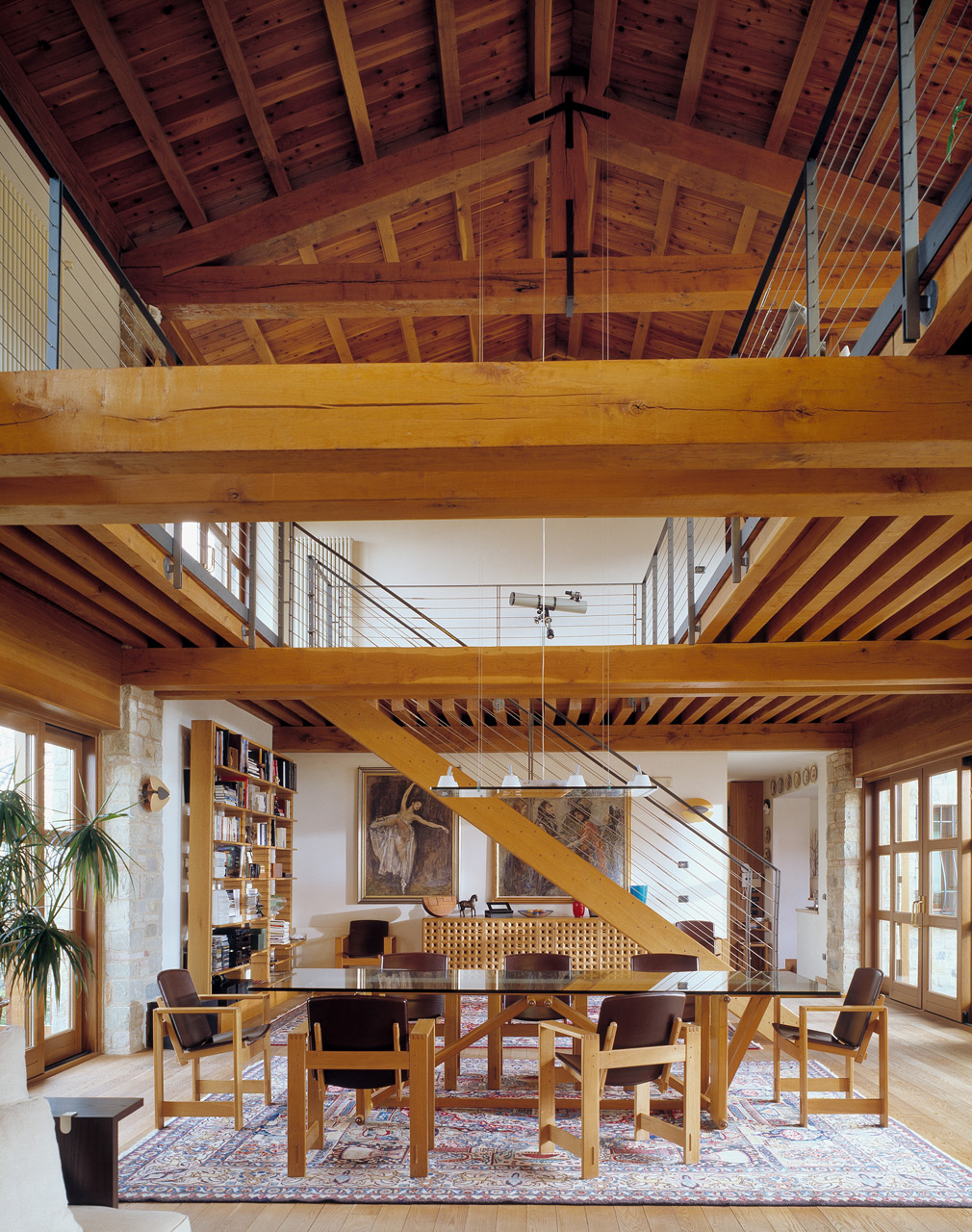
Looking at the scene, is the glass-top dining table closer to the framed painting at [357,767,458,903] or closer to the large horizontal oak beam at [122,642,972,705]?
the large horizontal oak beam at [122,642,972,705]

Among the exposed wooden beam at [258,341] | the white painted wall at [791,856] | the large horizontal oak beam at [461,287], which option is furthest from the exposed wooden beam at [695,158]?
the white painted wall at [791,856]

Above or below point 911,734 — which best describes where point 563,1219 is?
below

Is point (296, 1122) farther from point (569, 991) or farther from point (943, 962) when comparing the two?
point (943, 962)

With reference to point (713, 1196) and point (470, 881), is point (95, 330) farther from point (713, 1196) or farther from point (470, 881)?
point (470, 881)

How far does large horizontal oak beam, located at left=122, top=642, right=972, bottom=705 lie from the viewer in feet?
24.2

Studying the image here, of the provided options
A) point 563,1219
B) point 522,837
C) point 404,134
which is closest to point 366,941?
point 522,837

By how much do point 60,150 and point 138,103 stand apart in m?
0.53

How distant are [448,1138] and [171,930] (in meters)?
3.73

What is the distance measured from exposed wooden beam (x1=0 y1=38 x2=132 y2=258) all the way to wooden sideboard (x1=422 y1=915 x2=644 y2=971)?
6.92 m

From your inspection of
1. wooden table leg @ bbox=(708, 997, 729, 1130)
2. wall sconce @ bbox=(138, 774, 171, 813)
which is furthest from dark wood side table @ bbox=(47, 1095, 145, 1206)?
wall sconce @ bbox=(138, 774, 171, 813)

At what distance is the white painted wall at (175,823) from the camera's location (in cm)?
828

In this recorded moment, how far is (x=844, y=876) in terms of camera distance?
1152cm

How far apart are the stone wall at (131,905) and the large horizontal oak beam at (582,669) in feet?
1.38

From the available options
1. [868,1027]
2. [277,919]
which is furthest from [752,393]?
[277,919]
